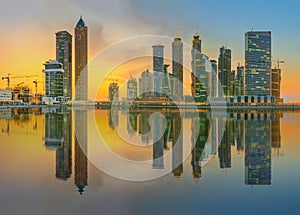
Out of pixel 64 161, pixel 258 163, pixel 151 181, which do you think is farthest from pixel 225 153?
Result: pixel 64 161

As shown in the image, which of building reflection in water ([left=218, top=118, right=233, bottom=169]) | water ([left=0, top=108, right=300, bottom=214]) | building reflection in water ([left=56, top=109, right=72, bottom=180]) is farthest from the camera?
building reflection in water ([left=218, top=118, right=233, bottom=169])

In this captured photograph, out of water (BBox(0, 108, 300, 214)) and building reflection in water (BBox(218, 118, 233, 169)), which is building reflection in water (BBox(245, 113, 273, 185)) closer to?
water (BBox(0, 108, 300, 214))

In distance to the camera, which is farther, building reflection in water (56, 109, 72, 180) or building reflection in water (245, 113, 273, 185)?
building reflection in water (56, 109, 72, 180)

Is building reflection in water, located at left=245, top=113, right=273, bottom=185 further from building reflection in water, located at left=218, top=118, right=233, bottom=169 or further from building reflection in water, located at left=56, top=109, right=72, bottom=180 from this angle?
building reflection in water, located at left=56, top=109, right=72, bottom=180

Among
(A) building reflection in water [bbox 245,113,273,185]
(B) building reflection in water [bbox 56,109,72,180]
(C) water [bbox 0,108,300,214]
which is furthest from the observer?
(B) building reflection in water [bbox 56,109,72,180]

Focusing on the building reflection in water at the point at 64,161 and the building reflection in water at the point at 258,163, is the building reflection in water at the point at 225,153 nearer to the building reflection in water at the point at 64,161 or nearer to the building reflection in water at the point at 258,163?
the building reflection in water at the point at 258,163

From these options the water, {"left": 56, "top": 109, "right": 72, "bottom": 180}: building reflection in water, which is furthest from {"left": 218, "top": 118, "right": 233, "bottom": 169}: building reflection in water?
{"left": 56, "top": 109, "right": 72, "bottom": 180}: building reflection in water

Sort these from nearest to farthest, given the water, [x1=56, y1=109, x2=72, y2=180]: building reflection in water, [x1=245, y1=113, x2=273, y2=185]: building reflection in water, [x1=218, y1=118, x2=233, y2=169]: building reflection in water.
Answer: the water → [x1=245, y1=113, x2=273, y2=185]: building reflection in water → [x1=56, y1=109, x2=72, y2=180]: building reflection in water → [x1=218, y1=118, x2=233, y2=169]: building reflection in water

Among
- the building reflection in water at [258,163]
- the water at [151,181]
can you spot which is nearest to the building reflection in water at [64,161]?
the water at [151,181]

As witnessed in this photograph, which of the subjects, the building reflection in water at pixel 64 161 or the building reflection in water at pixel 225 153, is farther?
the building reflection in water at pixel 225 153

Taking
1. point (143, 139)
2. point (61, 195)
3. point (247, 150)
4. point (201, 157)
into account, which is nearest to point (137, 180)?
point (61, 195)

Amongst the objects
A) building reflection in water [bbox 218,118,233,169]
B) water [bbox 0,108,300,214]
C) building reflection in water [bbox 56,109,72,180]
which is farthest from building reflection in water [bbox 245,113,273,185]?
building reflection in water [bbox 56,109,72,180]

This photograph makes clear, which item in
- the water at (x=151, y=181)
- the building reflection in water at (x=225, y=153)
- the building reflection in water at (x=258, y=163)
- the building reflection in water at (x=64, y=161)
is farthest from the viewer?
the building reflection in water at (x=225, y=153)

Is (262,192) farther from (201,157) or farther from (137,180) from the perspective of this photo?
(201,157)
